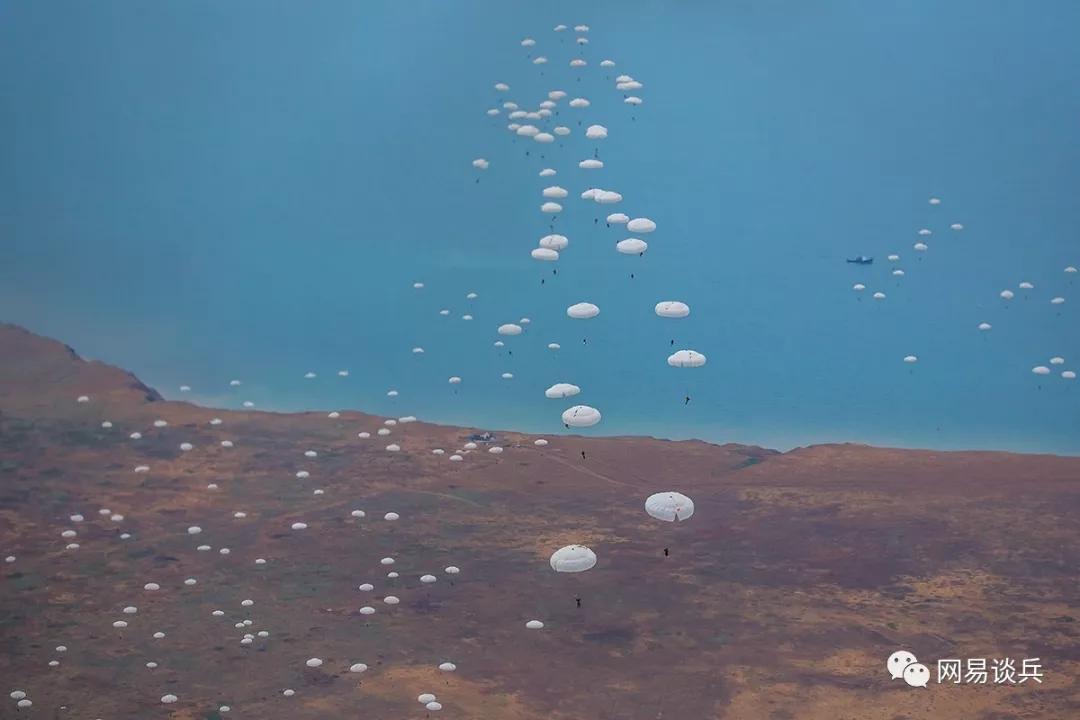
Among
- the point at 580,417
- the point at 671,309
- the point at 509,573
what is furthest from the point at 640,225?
the point at 509,573

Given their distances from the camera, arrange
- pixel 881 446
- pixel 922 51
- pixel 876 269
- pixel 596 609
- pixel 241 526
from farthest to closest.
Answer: pixel 922 51 → pixel 876 269 → pixel 881 446 → pixel 241 526 → pixel 596 609

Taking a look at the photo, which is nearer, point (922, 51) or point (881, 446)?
point (881, 446)

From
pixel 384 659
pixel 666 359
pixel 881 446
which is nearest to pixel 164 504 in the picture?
pixel 384 659

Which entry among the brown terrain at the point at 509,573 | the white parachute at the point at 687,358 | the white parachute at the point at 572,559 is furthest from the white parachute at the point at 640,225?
the white parachute at the point at 572,559

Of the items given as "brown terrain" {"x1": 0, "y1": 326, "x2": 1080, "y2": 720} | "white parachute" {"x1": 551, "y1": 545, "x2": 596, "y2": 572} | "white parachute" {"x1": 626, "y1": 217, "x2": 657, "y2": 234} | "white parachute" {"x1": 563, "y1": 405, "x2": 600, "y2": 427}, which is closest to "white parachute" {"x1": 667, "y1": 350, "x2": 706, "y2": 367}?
"white parachute" {"x1": 563, "y1": 405, "x2": 600, "y2": 427}

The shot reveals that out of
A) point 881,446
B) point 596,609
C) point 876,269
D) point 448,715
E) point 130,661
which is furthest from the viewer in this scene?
point 876,269

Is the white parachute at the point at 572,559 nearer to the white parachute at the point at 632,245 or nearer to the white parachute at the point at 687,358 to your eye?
the white parachute at the point at 687,358

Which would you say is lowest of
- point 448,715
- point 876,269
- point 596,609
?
point 448,715

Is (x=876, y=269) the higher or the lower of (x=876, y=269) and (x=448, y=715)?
the higher

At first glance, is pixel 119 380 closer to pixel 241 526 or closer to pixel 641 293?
pixel 241 526
